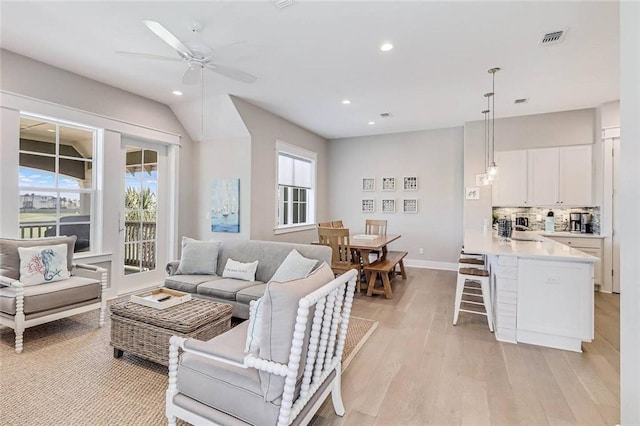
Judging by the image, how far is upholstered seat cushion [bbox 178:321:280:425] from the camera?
148cm

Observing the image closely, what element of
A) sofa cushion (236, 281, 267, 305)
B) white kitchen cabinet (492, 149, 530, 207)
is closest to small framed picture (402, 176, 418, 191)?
white kitchen cabinet (492, 149, 530, 207)

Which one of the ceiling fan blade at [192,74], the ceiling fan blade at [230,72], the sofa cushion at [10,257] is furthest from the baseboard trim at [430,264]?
the sofa cushion at [10,257]

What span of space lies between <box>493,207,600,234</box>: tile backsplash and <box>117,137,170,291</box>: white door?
5993mm

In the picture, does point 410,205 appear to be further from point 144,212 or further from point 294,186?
point 144,212

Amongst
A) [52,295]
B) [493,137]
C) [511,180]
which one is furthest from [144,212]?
[511,180]

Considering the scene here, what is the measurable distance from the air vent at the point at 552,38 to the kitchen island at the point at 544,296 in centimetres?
205

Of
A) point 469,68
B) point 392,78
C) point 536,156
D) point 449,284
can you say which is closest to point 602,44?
point 469,68

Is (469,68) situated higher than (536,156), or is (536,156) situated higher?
(469,68)

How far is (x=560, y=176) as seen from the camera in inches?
203

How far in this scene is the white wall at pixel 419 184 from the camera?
6266 millimetres

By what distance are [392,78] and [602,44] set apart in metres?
2.05

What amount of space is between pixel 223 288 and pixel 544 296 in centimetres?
322

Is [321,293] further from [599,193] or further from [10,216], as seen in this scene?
[599,193]

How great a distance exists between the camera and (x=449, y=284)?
5.16m
